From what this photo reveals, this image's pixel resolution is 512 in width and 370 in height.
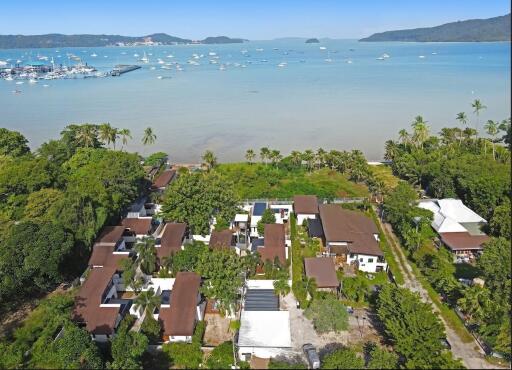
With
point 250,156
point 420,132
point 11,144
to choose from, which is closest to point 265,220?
point 250,156

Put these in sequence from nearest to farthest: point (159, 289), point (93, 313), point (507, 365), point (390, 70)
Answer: point (507, 365)
point (93, 313)
point (159, 289)
point (390, 70)

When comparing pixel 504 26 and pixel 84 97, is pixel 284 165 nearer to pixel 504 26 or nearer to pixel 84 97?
pixel 504 26

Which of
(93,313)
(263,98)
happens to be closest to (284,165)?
(93,313)

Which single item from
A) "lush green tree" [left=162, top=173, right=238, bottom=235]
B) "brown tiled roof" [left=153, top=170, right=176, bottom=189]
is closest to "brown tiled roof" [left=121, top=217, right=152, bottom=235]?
"lush green tree" [left=162, top=173, right=238, bottom=235]

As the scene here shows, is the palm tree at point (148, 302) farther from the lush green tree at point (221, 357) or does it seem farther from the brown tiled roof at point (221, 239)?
the brown tiled roof at point (221, 239)

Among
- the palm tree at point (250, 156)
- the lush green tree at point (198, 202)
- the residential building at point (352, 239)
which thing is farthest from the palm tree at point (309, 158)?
the lush green tree at point (198, 202)

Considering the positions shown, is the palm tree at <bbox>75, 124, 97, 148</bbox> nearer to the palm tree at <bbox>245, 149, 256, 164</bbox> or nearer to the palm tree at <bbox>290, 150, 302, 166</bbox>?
the palm tree at <bbox>245, 149, 256, 164</bbox>

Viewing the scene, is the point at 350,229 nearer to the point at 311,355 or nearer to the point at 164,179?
the point at 311,355
